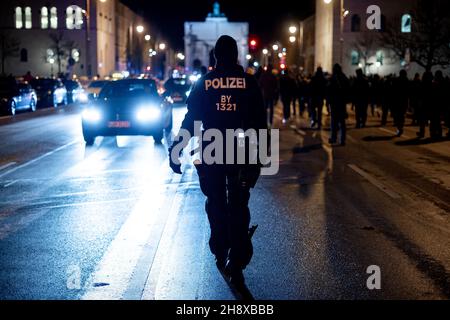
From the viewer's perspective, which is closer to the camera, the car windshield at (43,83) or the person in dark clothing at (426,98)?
the person in dark clothing at (426,98)

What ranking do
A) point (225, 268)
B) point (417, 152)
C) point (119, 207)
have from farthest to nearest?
point (417, 152)
point (119, 207)
point (225, 268)

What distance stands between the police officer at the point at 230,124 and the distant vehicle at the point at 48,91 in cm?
3661

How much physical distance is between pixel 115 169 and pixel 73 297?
8357 millimetres

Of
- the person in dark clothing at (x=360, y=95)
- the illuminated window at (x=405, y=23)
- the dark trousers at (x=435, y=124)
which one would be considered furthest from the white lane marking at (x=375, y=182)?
the illuminated window at (x=405, y=23)

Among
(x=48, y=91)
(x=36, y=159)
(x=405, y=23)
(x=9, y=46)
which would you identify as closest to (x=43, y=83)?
(x=48, y=91)

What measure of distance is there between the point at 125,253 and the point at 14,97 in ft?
91.4

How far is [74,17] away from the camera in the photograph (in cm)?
8150

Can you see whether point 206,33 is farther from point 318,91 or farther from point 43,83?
point 318,91

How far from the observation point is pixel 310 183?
12.3 meters

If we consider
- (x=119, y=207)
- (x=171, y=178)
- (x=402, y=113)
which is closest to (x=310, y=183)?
(x=171, y=178)

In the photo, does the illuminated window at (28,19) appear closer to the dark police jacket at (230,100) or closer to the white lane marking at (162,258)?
the white lane marking at (162,258)

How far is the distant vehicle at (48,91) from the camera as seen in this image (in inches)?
1650

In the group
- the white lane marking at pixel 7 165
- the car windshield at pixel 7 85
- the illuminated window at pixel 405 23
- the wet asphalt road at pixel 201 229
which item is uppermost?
the illuminated window at pixel 405 23
